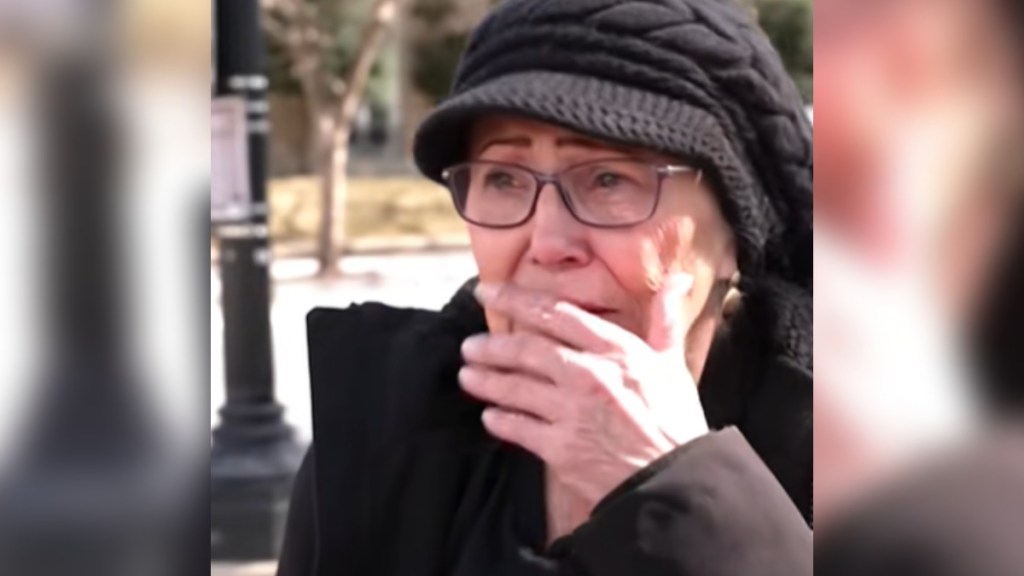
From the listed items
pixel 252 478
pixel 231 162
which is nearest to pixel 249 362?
pixel 252 478

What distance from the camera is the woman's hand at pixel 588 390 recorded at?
130cm

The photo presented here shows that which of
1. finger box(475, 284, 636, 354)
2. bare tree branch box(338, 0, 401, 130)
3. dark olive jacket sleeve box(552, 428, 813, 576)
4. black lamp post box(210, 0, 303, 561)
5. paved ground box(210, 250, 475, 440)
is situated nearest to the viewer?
dark olive jacket sleeve box(552, 428, 813, 576)

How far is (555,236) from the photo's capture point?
1430mm

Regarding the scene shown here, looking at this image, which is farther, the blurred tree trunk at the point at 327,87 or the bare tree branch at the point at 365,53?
the blurred tree trunk at the point at 327,87

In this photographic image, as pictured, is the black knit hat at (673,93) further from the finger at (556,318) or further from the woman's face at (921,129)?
the woman's face at (921,129)

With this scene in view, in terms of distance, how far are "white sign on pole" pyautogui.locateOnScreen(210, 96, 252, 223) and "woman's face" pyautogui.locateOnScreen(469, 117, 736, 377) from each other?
4493 millimetres

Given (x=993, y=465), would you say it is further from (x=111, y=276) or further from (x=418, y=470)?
(x=418, y=470)

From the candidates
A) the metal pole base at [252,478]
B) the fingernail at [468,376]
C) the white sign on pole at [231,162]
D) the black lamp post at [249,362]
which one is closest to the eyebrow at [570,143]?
the fingernail at [468,376]

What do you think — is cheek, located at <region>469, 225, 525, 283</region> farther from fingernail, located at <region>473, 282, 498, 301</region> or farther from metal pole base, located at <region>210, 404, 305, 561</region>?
metal pole base, located at <region>210, 404, 305, 561</region>

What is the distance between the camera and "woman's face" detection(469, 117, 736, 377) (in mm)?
1413

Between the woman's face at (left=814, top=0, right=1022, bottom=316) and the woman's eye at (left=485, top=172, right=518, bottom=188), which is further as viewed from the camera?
the woman's eye at (left=485, top=172, right=518, bottom=188)

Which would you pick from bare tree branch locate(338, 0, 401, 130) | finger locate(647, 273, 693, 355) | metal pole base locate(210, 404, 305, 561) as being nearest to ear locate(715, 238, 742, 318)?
finger locate(647, 273, 693, 355)

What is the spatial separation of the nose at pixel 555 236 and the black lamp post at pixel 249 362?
13.7ft

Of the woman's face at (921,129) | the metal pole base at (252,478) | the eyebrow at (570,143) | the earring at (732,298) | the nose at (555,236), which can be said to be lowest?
the metal pole base at (252,478)
